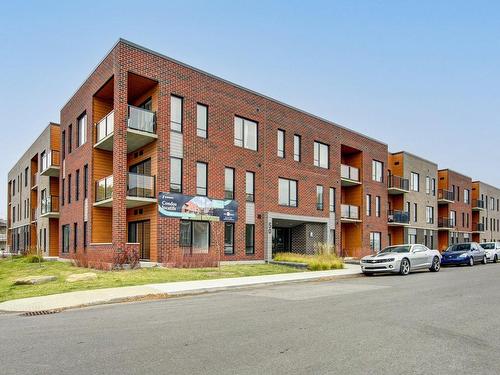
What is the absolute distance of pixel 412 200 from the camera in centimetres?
4366

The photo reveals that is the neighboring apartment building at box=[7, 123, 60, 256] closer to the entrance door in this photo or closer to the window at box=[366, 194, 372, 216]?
the entrance door

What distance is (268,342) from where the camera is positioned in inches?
264

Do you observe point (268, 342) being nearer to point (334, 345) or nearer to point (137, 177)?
point (334, 345)

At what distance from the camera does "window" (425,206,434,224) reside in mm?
46250

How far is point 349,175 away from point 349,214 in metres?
3.12

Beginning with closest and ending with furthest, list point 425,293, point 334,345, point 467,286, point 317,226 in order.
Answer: point 334,345
point 425,293
point 467,286
point 317,226

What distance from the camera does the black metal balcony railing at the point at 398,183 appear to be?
132 feet

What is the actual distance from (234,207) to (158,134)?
622cm

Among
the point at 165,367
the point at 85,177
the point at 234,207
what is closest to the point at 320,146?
the point at 234,207

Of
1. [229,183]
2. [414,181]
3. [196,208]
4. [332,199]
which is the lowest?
[196,208]

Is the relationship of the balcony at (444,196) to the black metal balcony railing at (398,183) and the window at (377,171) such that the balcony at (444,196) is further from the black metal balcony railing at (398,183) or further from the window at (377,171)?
the window at (377,171)

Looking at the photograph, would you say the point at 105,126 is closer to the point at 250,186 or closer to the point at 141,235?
the point at 141,235

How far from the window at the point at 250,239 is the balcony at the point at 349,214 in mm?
10091

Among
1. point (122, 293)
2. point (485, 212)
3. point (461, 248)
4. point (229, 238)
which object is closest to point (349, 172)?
point (461, 248)
